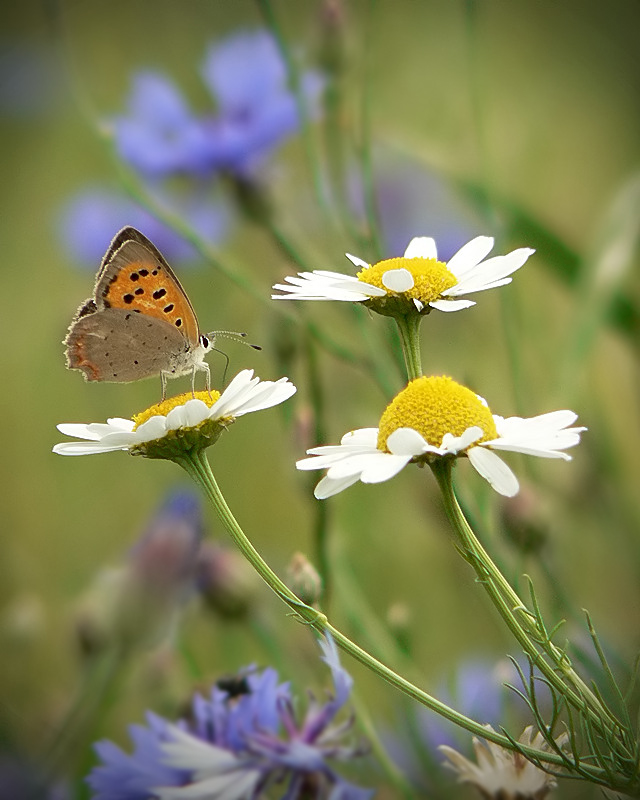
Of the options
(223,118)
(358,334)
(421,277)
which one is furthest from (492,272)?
(223,118)

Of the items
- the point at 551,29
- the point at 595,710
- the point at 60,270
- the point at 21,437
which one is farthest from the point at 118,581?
the point at 551,29

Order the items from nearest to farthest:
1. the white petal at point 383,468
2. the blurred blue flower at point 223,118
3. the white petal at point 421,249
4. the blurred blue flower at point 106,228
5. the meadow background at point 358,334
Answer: the white petal at point 383,468 < the white petal at point 421,249 < the meadow background at point 358,334 < the blurred blue flower at point 223,118 < the blurred blue flower at point 106,228

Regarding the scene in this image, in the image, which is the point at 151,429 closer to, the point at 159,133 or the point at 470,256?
the point at 470,256

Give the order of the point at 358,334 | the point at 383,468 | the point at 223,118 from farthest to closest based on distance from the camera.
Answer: the point at 223,118, the point at 358,334, the point at 383,468

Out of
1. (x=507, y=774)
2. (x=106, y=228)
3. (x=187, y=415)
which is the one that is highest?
(x=106, y=228)

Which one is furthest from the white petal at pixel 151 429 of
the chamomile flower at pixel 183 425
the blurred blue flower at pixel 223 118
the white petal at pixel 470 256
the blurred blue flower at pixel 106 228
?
the blurred blue flower at pixel 106 228

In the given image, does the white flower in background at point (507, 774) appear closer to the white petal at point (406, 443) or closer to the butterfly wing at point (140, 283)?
the white petal at point (406, 443)
